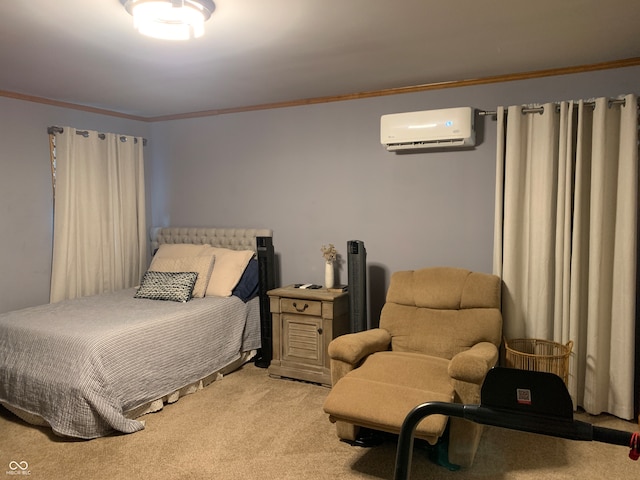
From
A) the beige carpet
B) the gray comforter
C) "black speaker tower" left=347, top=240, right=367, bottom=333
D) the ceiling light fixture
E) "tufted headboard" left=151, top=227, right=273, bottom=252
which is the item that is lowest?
the beige carpet

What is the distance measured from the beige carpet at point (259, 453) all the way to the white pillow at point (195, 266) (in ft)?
3.76

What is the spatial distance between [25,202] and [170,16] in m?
2.78

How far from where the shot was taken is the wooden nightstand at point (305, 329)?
12.8 feet

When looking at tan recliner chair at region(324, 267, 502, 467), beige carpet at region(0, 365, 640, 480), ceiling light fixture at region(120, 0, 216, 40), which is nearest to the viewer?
ceiling light fixture at region(120, 0, 216, 40)

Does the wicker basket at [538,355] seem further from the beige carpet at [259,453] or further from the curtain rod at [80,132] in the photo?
→ the curtain rod at [80,132]

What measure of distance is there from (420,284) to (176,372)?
189cm

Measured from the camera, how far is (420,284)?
3.53 m

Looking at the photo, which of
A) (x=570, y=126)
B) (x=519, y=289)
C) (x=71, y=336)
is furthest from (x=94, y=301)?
(x=570, y=126)

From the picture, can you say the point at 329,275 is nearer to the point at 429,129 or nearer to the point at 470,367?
the point at 429,129

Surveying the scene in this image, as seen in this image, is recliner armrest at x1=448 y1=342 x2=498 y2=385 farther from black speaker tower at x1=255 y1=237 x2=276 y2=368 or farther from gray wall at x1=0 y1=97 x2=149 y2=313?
gray wall at x1=0 y1=97 x2=149 y2=313

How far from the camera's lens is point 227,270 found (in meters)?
4.39

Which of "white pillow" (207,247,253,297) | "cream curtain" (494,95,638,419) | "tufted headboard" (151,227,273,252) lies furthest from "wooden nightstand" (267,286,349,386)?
"cream curtain" (494,95,638,419)

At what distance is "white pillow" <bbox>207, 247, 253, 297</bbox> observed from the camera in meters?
4.29

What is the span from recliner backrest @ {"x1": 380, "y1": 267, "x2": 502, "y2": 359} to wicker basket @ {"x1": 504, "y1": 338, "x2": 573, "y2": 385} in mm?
213
